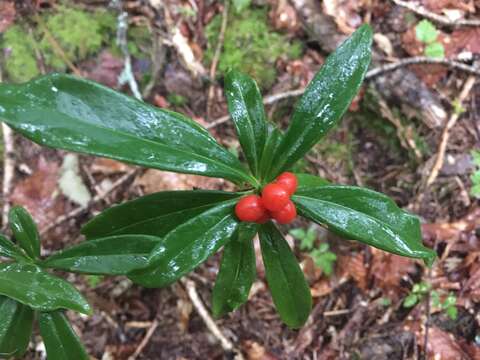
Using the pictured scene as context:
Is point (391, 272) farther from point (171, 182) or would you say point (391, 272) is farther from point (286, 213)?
point (286, 213)

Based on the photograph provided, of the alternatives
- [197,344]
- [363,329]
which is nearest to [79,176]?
[197,344]

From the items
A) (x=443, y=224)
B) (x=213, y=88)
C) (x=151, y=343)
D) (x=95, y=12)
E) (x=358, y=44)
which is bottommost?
(x=151, y=343)

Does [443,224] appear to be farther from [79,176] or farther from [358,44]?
[79,176]

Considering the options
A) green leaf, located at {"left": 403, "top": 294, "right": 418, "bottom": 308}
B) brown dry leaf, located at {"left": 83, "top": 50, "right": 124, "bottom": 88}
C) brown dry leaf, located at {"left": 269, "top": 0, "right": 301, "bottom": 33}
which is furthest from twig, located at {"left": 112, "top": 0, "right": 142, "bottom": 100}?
green leaf, located at {"left": 403, "top": 294, "right": 418, "bottom": 308}

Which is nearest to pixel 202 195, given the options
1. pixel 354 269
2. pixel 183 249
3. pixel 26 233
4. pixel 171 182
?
pixel 183 249

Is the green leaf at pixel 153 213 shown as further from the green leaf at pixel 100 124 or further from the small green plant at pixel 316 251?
the small green plant at pixel 316 251

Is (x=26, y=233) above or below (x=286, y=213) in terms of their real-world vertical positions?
below
